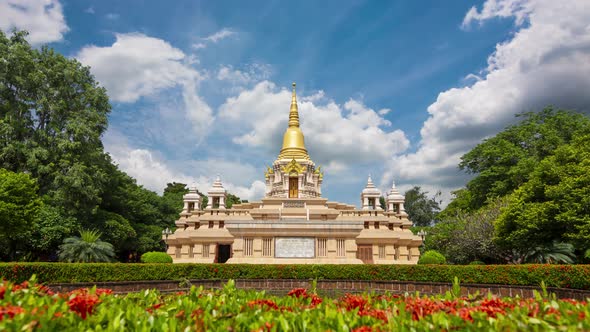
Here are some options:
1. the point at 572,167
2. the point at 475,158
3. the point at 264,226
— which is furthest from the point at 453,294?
the point at 475,158

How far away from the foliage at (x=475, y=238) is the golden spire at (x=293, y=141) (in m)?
17.6

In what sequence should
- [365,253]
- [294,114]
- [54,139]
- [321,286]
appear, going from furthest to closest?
1. [294,114]
2. [365,253]
3. [54,139]
4. [321,286]

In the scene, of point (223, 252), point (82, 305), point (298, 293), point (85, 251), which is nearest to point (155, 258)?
point (85, 251)

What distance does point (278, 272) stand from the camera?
720 inches

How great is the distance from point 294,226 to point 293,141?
22.3 m

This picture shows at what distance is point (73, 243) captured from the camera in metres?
23.7

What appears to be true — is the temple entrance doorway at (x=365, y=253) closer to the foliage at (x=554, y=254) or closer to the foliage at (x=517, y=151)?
the foliage at (x=554, y=254)

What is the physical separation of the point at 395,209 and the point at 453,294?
110ft

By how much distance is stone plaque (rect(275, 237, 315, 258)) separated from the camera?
21.3 m

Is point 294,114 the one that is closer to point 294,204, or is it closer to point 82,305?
point 294,204

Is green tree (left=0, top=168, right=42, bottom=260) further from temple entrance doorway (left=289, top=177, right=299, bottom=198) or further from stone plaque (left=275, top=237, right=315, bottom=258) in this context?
temple entrance doorway (left=289, top=177, right=299, bottom=198)

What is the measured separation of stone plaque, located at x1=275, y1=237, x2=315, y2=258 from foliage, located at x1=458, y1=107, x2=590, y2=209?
2293 centimetres

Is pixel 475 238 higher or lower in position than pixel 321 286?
higher

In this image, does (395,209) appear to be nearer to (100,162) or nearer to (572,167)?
(572,167)
